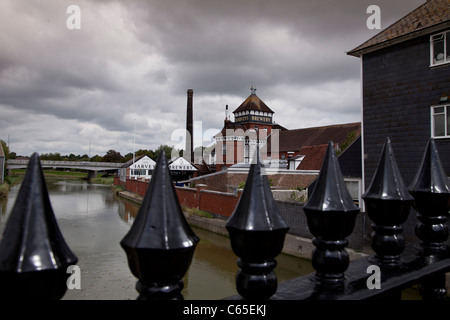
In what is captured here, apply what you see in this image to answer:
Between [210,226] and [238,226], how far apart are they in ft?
65.0

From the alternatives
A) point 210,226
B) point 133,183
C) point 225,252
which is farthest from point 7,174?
point 225,252

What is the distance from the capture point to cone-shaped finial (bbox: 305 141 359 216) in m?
1.27

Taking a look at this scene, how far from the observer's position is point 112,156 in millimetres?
79125

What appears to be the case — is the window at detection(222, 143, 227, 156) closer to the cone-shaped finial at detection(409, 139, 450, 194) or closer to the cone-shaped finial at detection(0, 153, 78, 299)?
the cone-shaped finial at detection(409, 139, 450, 194)

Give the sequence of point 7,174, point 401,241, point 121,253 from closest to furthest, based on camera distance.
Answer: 1. point 401,241
2. point 121,253
3. point 7,174

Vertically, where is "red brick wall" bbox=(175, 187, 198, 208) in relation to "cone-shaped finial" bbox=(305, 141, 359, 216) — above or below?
below

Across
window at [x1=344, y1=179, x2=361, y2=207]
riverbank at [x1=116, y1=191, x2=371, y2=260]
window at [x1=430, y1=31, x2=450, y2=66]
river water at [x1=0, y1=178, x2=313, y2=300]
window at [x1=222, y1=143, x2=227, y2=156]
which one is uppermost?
window at [x1=430, y1=31, x2=450, y2=66]

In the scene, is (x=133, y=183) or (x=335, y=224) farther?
(x=133, y=183)

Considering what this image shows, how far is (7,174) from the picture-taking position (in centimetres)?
4853

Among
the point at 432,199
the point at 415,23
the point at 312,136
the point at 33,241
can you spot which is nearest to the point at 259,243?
the point at 33,241

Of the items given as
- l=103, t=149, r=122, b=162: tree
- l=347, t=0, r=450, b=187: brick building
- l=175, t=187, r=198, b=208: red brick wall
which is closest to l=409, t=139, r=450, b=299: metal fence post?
l=347, t=0, r=450, b=187: brick building

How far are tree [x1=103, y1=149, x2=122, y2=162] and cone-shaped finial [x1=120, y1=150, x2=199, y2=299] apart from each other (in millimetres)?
80611

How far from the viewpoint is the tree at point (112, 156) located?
77562mm
